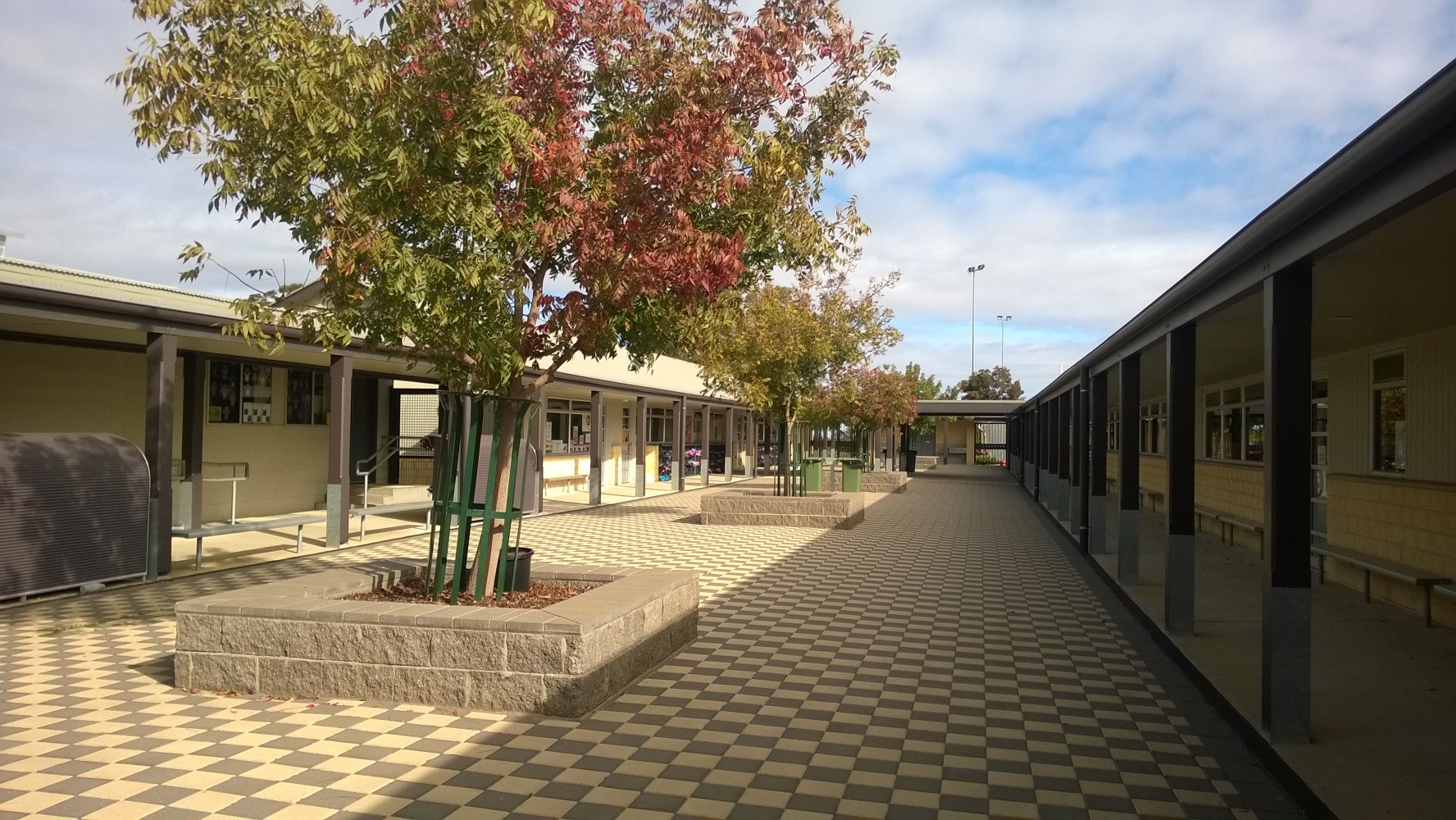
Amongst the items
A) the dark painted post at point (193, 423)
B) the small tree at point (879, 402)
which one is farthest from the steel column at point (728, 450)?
the dark painted post at point (193, 423)

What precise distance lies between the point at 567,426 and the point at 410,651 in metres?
21.4

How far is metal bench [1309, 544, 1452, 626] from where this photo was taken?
26.1ft

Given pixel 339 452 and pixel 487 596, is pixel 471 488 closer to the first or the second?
pixel 487 596

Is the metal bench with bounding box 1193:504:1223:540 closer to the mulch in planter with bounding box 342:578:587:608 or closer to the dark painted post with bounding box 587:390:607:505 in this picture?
the mulch in planter with bounding box 342:578:587:608

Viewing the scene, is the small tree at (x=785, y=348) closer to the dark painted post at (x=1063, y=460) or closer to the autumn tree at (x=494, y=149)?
the dark painted post at (x=1063, y=460)

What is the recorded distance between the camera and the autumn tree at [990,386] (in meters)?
103

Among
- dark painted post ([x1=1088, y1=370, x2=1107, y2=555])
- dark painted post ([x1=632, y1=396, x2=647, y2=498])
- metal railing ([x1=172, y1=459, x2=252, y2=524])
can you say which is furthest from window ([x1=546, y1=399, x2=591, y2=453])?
dark painted post ([x1=1088, y1=370, x2=1107, y2=555])

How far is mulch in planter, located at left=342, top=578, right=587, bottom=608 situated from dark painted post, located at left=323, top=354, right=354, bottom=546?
6080 mm

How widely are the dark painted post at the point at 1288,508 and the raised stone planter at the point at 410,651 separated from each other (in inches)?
139


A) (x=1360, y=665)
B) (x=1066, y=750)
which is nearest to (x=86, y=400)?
(x=1066, y=750)

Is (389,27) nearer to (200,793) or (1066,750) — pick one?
(200,793)

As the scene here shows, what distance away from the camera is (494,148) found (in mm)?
6336

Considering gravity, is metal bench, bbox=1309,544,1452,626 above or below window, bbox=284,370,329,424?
below

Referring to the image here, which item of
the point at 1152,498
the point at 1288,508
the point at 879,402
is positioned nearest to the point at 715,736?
the point at 1288,508
